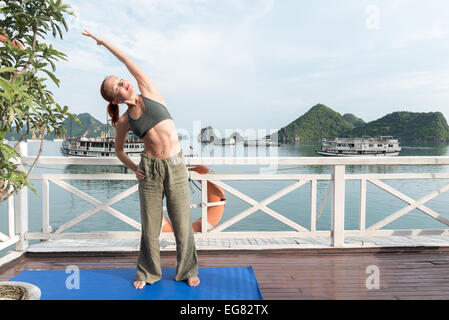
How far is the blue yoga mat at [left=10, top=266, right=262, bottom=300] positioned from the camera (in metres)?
1.94

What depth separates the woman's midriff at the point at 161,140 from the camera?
2023 mm

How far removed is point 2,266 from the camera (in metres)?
2.44

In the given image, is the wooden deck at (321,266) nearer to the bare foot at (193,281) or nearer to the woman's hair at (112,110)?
the bare foot at (193,281)

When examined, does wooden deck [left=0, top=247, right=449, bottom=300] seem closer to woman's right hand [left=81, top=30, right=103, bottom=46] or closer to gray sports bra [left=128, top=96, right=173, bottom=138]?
gray sports bra [left=128, top=96, right=173, bottom=138]

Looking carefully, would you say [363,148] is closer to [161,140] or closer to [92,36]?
[161,140]

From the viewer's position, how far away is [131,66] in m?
1.93

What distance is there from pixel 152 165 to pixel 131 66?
26.9 inches

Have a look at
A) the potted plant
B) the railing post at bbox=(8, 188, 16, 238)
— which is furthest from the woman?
the railing post at bbox=(8, 188, 16, 238)

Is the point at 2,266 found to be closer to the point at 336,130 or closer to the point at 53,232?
the point at 53,232

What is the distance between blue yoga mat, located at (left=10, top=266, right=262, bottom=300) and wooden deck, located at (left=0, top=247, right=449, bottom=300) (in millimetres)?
141

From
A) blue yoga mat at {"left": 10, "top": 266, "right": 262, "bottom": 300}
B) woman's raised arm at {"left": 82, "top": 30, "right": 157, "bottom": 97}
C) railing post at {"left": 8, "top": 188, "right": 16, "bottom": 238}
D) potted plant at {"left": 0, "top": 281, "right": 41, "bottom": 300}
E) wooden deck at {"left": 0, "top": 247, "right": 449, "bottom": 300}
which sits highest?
woman's raised arm at {"left": 82, "top": 30, "right": 157, "bottom": 97}

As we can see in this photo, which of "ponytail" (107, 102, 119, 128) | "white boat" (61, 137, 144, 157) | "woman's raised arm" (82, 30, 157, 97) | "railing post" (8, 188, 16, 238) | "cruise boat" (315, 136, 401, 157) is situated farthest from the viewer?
"cruise boat" (315, 136, 401, 157)

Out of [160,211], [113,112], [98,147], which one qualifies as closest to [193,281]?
[160,211]
